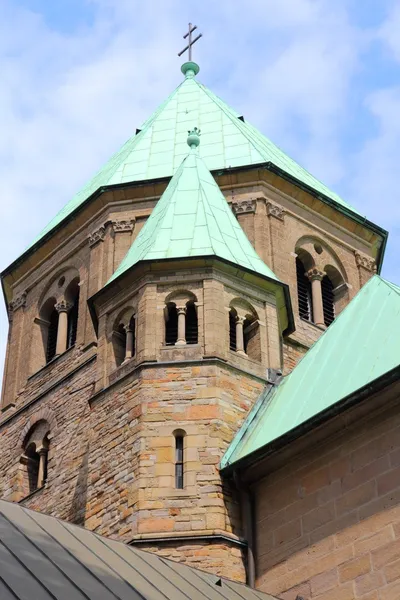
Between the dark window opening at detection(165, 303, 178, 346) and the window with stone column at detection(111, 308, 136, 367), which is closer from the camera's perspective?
the dark window opening at detection(165, 303, 178, 346)

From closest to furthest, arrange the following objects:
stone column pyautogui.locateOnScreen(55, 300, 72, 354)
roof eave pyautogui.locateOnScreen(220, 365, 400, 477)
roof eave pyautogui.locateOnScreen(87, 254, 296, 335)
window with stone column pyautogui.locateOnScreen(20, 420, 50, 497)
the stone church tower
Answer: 1. roof eave pyautogui.locateOnScreen(220, 365, 400, 477)
2. the stone church tower
3. roof eave pyautogui.locateOnScreen(87, 254, 296, 335)
4. window with stone column pyautogui.locateOnScreen(20, 420, 50, 497)
5. stone column pyautogui.locateOnScreen(55, 300, 72, 354)

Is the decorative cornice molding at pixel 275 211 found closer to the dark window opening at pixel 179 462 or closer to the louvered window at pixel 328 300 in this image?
the louvered window at pixel 328 300

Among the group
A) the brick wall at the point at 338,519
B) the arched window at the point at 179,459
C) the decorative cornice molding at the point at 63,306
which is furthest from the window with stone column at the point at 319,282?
the brick wall at the point at 338,519

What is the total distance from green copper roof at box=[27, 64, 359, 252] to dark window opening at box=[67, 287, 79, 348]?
2280mm

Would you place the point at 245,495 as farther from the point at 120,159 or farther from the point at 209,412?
the point at 120,159

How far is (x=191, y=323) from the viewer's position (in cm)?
2292

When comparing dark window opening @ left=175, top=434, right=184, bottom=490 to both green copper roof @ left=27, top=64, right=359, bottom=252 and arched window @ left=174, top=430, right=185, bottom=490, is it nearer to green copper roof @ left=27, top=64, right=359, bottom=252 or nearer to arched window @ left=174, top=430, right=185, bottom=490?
arched window @ left=174, top=430, right=185, bottom=490

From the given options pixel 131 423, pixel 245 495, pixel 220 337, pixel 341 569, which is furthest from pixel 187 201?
pixel 341 569

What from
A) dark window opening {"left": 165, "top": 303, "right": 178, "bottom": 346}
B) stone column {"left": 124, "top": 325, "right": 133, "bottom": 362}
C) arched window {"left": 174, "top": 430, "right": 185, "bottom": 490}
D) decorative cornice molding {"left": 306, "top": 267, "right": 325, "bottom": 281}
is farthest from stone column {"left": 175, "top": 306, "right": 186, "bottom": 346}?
decorative cornice molding {"left": 306, "top": 267, "right": 325, "bottom": 281}

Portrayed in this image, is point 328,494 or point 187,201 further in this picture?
point 187,201

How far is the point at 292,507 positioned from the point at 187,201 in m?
8.50

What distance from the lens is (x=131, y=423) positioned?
21312 millimetres

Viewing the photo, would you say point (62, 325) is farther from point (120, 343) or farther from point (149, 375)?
point (149, 375)

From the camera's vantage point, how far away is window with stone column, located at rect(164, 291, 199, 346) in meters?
22.6
